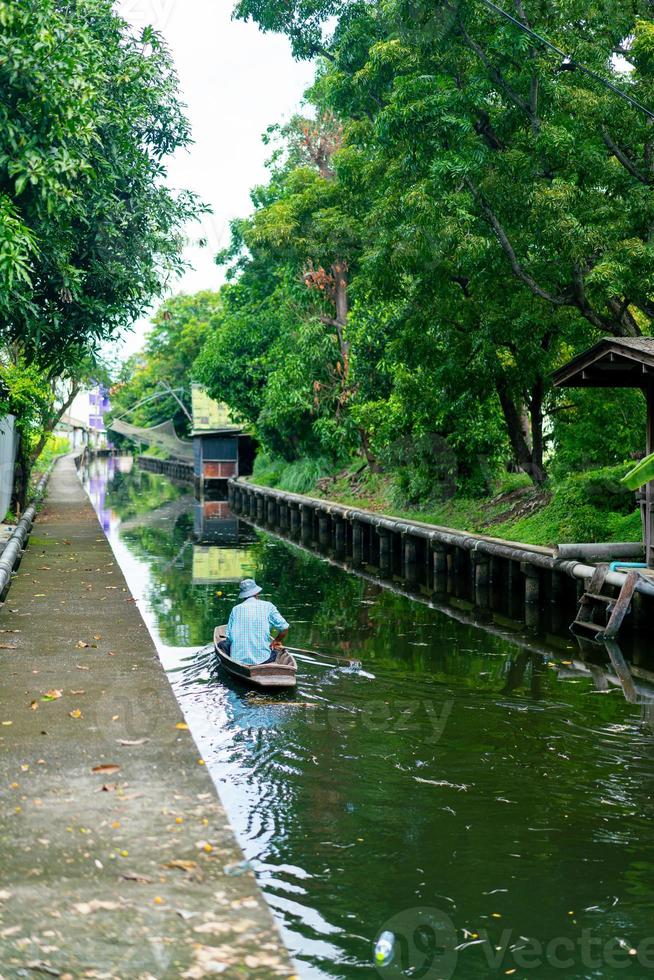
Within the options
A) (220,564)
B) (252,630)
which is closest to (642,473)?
(252,630)

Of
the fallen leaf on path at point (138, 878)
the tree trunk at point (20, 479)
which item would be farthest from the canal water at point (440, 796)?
the tree trunk at point (20, 479)

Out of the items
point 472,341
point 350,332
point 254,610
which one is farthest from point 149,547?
point 254,610

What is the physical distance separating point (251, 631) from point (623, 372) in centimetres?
774

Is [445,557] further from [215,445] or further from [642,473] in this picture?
[215,445]

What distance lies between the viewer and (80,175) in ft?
47.3

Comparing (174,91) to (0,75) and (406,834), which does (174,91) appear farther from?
(406,834)

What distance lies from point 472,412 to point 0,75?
50.3ft

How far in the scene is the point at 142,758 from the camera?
7.90 metres

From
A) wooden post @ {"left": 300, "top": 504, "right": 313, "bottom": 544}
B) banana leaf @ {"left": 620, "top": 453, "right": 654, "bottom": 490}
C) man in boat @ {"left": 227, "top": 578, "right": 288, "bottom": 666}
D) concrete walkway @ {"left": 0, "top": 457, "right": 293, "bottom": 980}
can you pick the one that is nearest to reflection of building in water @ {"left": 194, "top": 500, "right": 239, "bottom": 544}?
wooden post @ {"left": 300, "top": 504, "right": 313, "bottom": 544}

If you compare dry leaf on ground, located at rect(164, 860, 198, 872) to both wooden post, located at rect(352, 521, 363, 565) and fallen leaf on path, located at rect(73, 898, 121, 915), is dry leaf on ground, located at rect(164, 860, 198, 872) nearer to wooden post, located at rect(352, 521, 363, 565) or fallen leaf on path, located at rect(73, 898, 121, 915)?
fallen leaf on path, located at rect(73, 898, 121, 915)

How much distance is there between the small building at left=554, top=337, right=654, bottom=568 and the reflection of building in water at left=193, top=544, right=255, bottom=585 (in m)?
9.88

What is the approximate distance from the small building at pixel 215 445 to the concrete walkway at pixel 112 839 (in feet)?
148

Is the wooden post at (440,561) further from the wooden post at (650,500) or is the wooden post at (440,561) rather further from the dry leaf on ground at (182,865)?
the dry leaf on ground at (182,865)

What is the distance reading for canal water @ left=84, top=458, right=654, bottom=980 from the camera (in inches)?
264
